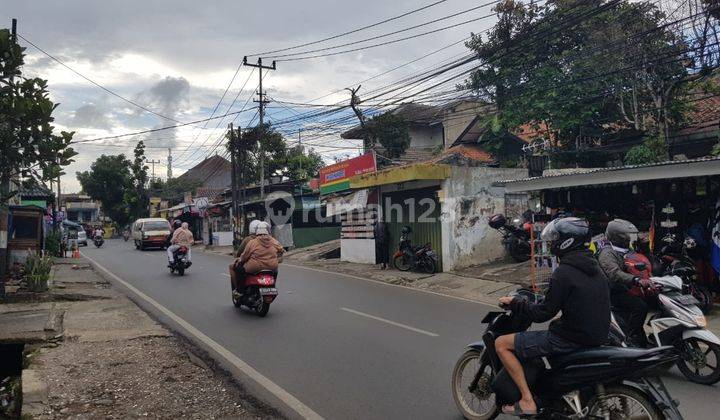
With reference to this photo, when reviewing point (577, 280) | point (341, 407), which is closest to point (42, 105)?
point (341, 407)

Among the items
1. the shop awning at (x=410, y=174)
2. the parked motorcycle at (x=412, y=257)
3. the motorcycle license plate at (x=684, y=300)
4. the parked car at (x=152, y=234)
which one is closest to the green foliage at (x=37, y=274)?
the parked motorcycle at (x=412, y=257)

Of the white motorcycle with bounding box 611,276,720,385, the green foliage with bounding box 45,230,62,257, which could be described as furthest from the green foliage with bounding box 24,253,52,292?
the white motorcycle with bounding box 611,276,720,385

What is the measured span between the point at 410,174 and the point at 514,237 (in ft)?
11.2

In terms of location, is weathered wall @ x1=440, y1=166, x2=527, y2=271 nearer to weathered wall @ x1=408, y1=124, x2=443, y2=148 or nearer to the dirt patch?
the dirt patch

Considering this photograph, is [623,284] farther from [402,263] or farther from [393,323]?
[402,263]

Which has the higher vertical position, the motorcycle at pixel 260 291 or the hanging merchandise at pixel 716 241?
the hanging merchandise at pixel 716 241

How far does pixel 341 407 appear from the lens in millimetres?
4766

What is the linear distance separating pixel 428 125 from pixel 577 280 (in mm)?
30421

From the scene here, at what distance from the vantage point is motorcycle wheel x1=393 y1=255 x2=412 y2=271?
16.3 metres

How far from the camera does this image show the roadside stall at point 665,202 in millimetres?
9500

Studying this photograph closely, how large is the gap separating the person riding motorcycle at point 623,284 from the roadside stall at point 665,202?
9.68ft

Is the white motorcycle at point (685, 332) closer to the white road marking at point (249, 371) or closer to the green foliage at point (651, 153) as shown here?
the white road marking at point (249, 371)

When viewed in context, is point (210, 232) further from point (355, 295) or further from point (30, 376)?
point (30, 376)

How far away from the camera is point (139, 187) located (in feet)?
204
